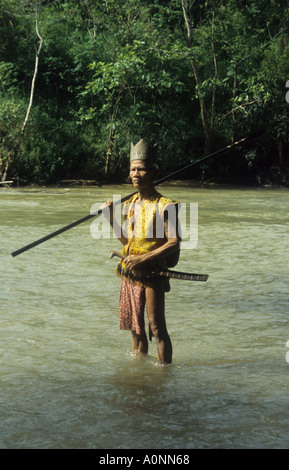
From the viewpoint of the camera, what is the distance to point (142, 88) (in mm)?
22203

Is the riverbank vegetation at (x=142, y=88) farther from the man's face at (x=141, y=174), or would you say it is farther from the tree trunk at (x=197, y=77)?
the man's face at (x=141, y=174)

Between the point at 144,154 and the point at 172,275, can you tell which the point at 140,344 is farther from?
the point at 144,154

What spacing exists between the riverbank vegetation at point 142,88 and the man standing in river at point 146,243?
1670 cm

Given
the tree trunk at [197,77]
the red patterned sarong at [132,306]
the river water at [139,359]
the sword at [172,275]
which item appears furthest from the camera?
the tree trunk at [197,77]

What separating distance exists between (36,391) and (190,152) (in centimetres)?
1988

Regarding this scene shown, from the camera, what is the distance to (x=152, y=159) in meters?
4.30

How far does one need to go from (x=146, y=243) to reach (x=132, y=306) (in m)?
0.42

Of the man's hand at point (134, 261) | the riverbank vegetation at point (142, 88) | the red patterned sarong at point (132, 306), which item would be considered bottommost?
the red patterned sarong at point (132, 306)

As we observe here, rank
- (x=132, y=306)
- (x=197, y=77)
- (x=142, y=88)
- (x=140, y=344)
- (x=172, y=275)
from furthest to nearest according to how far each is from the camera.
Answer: (x=142, y=88) → (x=197, y=77) → (x=140, y=344) → (x=132, y=306) → (x=172, y=275)

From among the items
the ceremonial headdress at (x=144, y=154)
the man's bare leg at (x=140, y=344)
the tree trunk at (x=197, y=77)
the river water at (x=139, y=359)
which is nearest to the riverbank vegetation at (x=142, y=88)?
the tree trunk at (x=197, y=77)

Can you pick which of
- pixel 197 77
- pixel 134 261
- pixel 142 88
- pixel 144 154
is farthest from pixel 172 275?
pixel 142 88

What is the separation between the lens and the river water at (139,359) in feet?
11.7

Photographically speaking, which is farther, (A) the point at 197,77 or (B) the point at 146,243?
(A) the point at 197,77

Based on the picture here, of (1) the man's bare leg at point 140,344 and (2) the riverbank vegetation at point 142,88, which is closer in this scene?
(1) the man's bare leg at point 140,344
